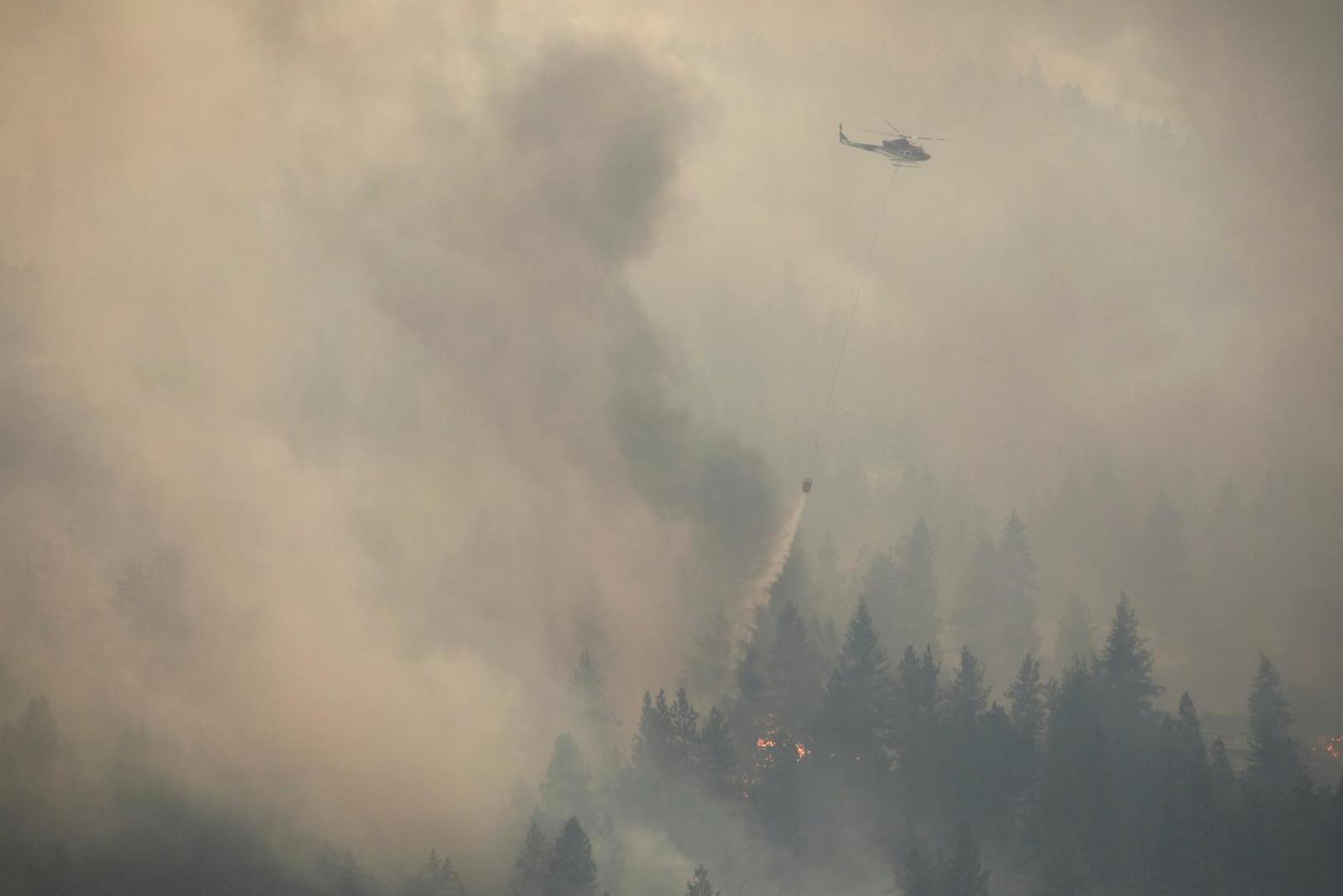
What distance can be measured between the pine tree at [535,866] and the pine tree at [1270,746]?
44216 millimetres

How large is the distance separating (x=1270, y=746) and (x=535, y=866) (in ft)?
156

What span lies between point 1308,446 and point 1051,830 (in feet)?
313

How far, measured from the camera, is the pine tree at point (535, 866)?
8850 centimetres

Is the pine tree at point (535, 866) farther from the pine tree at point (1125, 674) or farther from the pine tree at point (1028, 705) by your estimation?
the pine tree at point (1125, 674)

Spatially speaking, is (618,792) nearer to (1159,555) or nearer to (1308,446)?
(1159,555)

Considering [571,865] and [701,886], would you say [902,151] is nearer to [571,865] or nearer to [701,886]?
[701,886]

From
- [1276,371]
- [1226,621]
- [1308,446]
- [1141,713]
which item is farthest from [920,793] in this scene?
[1276,371]

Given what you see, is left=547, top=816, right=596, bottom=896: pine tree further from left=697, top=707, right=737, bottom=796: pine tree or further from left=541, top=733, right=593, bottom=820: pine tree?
left=697, top=707, right=737, bottom=796: pine tree

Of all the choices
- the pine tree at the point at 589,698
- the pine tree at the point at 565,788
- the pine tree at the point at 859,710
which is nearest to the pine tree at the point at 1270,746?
the pine tree at the point at 859,710

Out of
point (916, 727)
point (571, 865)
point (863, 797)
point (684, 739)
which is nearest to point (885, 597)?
point (916, 727)

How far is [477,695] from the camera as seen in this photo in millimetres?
121250

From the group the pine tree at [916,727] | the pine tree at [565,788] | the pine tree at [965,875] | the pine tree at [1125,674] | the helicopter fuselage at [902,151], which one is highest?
the helicopter fuselage at [902,151]

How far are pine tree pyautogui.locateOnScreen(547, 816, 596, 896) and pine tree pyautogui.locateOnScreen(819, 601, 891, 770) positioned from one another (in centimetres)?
1898

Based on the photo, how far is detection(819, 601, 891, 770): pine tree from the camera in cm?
9494
